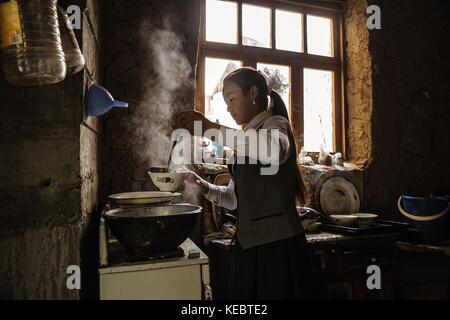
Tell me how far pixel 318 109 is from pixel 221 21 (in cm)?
165

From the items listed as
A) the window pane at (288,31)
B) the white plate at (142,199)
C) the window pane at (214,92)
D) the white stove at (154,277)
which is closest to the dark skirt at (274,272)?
the white stove at (154,277)

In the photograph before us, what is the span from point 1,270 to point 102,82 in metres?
1.72

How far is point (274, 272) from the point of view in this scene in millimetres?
1689

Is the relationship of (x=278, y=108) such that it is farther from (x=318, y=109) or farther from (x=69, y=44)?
(x=318, y=109)

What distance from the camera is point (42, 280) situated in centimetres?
154

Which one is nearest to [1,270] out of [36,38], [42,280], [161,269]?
[42,280]

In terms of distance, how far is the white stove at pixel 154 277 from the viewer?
1589 millimetres

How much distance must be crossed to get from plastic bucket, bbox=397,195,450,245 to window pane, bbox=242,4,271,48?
99.1 inches

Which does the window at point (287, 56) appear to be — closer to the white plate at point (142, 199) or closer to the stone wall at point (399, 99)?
the stone wall at point (399, 99)

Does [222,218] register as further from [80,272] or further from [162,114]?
[80,272]

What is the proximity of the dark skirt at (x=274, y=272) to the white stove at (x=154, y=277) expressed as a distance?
227mm

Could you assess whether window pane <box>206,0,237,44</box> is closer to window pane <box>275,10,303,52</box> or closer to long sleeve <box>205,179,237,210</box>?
window pane <box>275,10,303,52</box>

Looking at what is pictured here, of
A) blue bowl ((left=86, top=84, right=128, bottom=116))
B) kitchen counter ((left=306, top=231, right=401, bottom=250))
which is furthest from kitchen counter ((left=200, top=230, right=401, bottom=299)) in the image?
blue bowl ((left=86, top=84, right=128, bottom=116))

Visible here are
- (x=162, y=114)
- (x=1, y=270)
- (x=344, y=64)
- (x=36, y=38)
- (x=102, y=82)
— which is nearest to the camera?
(x=36, y=38)
